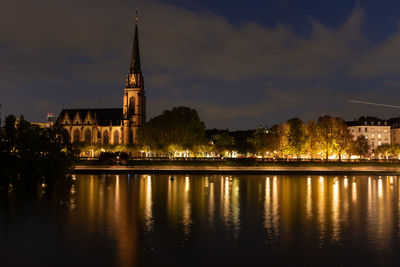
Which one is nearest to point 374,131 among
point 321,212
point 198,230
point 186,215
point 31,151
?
point 31,151

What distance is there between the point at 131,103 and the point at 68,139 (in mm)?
102301

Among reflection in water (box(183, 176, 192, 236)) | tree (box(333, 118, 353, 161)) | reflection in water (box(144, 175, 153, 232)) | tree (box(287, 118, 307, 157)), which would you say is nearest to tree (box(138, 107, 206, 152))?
tree (box(287, 118, 307, 157))

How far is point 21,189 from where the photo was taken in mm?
40375

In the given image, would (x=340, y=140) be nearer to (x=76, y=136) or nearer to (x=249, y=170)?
(x=249, y=170)

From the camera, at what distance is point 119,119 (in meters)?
166

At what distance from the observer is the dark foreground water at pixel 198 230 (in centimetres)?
1573

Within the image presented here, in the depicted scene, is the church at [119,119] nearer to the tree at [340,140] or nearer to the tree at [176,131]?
the tree at [176,131]

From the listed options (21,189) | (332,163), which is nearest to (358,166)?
(332,163)

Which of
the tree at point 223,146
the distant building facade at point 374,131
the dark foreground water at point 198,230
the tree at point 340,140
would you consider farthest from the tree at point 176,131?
the distant building facade at point 374,131

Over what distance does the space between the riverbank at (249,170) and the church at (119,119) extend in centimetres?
8503

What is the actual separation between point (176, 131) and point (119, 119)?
202 feet

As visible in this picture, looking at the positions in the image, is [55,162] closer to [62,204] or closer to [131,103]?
[62,204]

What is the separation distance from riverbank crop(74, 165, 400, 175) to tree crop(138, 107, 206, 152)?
36.8m

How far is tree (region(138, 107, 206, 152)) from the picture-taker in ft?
364
